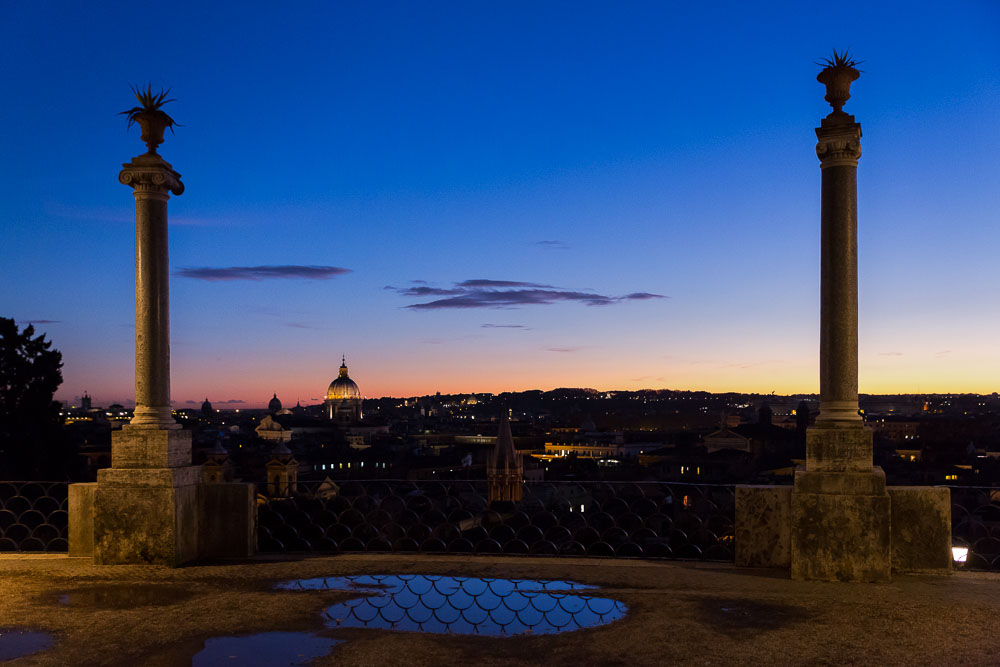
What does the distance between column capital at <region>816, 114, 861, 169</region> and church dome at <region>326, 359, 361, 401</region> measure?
17492 centimetres

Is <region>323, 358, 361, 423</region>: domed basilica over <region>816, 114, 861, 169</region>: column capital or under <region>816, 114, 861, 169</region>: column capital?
under

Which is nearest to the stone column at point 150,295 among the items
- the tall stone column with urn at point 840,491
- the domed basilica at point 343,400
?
the tall stone column with urn at point 840,491

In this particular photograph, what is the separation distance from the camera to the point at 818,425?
279 inches

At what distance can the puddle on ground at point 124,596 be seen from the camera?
6047mm

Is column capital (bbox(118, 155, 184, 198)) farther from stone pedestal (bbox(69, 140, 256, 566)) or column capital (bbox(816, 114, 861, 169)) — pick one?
column capital (bbox(816, 114, 861, 169))

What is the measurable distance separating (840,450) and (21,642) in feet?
20.0

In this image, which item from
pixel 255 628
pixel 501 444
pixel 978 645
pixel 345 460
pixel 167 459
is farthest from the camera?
pixel 345 460

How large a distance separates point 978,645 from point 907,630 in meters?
0.41

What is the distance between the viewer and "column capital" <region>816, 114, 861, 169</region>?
7047mm

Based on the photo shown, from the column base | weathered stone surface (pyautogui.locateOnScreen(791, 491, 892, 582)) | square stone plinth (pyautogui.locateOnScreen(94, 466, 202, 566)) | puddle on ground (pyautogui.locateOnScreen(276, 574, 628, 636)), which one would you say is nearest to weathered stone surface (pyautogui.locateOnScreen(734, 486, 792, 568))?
weathered stone surface (pyautogui.locateOnScreen(791, 491, 892, 582))

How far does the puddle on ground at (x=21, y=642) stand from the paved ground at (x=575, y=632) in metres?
0.08

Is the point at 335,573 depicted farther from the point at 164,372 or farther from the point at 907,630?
Result: the point at 907,630

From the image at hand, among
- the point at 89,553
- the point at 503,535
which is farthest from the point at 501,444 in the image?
the point at 89,553

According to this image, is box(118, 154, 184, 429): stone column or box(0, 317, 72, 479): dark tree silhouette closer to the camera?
box(118, 154, 184, 429): stone column
